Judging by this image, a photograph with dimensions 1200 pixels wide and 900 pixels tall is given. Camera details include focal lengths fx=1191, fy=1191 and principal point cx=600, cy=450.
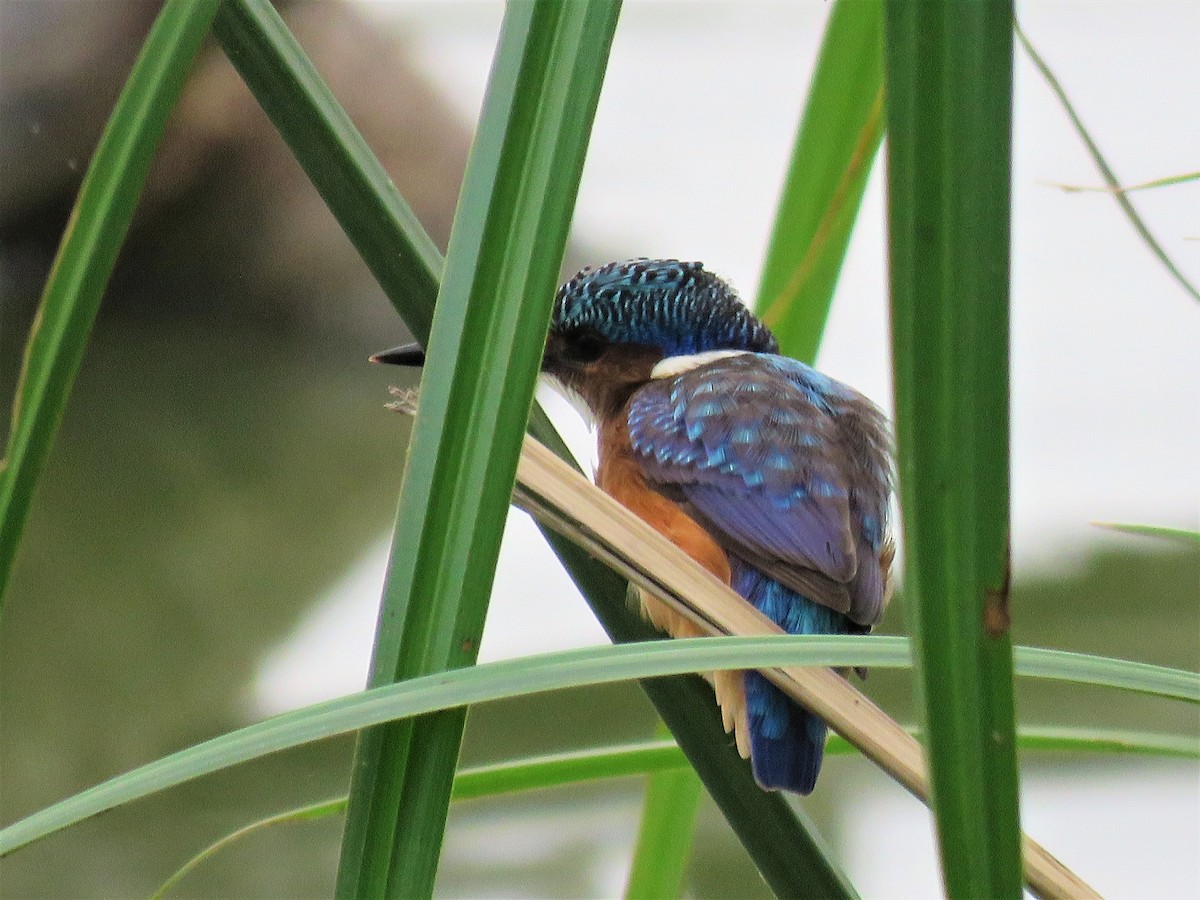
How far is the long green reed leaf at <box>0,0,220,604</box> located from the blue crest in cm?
86

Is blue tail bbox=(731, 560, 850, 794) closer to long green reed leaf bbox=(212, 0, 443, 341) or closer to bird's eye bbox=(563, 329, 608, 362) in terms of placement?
long green reed leaf bbox=(212, 0, 443, 341)

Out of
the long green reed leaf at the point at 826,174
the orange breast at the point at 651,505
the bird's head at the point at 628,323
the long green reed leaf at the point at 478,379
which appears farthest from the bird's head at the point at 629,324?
the long green reed leaf at the point at 478,379

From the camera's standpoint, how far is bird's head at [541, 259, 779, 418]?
1306 mm

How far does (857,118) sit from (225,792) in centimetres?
222

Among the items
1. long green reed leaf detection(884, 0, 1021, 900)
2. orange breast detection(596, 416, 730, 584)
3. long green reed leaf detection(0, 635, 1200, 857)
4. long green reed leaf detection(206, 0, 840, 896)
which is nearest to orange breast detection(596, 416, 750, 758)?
orange breast detection(596, 416, 730, 584)

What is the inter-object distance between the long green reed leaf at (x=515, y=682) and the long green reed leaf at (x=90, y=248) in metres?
0.09

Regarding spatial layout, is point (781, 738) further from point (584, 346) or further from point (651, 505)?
point (584, 346)

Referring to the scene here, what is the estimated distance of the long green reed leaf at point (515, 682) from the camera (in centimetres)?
41

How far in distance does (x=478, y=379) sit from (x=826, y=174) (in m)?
0.33

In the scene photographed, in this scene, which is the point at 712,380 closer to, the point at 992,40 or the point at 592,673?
the point at 592,673

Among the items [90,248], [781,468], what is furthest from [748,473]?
[90,248]

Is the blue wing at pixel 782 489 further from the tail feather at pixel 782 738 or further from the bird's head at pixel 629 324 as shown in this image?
the bird's head at pixel 629 324

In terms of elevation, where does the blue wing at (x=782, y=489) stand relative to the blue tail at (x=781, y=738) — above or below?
above

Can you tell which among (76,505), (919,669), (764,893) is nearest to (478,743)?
(764,893)
